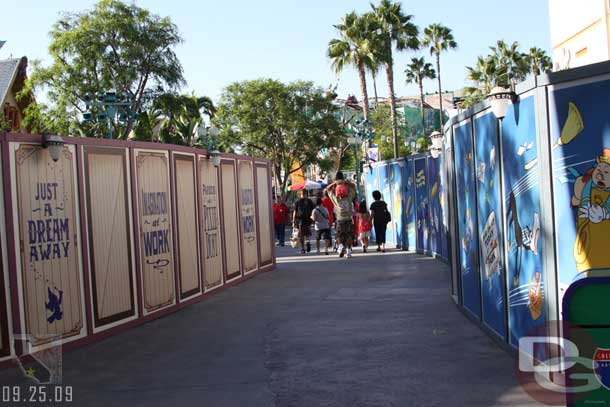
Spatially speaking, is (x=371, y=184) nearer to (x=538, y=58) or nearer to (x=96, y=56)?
(x=96, y=56)

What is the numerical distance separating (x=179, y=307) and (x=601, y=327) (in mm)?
8503

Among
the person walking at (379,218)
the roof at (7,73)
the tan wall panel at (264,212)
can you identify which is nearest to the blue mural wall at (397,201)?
the person walking at (379,218)

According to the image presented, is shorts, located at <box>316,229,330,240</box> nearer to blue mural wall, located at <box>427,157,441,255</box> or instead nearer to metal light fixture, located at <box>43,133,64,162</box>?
blue mural wall, located at <box>427,157,441,255</box>

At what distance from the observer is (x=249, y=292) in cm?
1316

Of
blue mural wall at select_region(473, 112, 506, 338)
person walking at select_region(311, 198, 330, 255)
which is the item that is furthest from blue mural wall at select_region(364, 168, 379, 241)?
blue mural wall at select_region(473, 112, 506, 338)

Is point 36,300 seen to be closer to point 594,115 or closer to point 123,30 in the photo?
point 594,115

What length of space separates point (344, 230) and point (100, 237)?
971 centimetres

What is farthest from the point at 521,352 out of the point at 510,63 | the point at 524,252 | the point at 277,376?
the point at 510,63

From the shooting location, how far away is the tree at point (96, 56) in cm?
3741

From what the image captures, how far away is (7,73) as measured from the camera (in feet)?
142

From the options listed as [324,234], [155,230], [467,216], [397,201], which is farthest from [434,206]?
[467,216]

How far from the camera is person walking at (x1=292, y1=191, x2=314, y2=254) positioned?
20.7m

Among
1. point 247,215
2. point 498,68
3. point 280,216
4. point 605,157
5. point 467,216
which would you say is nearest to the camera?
point 605,157

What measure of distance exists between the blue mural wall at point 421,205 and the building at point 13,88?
96.6ft
